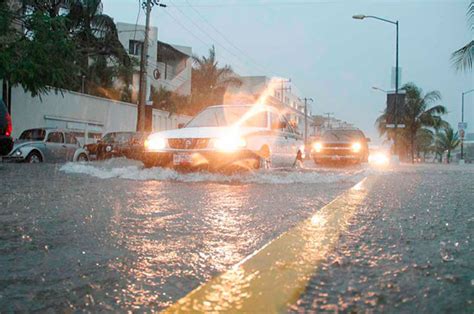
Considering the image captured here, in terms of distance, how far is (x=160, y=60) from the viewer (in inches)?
1453

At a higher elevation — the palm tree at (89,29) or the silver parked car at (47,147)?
the palm tree at (89,29)

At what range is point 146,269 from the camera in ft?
7.28

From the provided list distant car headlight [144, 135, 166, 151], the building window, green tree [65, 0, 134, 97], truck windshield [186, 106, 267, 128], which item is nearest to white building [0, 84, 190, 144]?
green tree [65, 0, 134, 97]

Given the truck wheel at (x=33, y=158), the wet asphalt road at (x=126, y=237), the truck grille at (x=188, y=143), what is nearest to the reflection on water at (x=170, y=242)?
the wet asphalt road at (x=126, y=237)

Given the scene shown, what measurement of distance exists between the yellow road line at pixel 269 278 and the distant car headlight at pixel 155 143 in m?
5.11

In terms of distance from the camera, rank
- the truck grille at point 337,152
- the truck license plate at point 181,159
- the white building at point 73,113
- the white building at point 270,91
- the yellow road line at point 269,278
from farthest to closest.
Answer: the white building at point 270,91 < the white building at point 73,113 < the truck grille at point 337,152 < the truck license plate at point 181,159 < the yellow road line at point 269,278

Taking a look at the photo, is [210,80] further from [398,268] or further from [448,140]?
[448,140]

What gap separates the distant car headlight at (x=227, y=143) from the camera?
733 centimetres

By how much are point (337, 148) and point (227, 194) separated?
1185 cm

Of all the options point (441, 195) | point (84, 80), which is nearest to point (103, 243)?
point (441, 195)

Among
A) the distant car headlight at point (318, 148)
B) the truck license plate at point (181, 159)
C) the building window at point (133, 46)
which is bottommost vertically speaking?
the truck license plate at point (181, 159)

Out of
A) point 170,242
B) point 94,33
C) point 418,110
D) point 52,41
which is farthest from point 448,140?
point 170,242

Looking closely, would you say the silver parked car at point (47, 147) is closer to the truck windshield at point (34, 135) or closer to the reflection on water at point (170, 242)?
the truck windshield at point (34, 135)

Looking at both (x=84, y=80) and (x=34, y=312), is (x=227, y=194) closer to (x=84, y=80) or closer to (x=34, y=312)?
(x=34, y=312)
